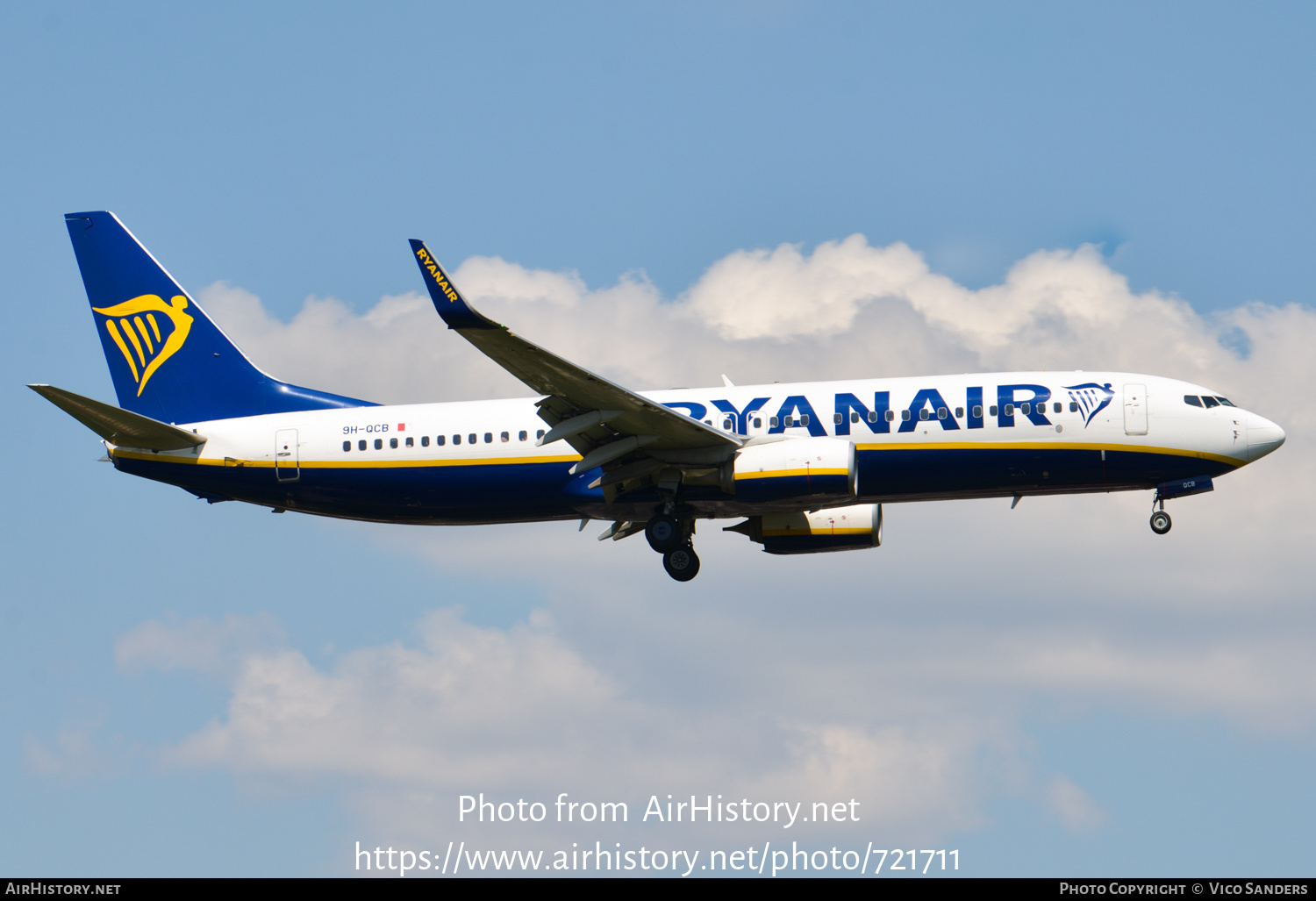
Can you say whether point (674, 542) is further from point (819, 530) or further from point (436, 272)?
point (436, 272)

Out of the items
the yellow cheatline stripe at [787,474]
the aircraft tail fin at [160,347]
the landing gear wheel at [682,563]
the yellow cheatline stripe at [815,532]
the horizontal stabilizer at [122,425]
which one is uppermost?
the aircraft tail fin at [160,347]

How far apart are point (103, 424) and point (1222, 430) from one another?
3078 cm

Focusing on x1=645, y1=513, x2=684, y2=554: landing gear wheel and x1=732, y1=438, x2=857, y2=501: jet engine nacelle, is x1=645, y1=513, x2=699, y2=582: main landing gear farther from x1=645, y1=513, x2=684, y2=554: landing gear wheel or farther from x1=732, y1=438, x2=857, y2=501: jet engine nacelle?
x1=732, y1=438, x2=857, y2=501: jet engine nacelle

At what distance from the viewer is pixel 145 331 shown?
45.2 m

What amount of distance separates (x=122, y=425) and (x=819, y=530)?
66.8ft

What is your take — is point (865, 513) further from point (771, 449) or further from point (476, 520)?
point (476, 520)

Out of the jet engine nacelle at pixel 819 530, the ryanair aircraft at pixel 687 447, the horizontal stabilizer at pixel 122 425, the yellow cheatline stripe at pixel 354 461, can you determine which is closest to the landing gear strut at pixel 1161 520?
the ryanair aircraft at pixel 687 447

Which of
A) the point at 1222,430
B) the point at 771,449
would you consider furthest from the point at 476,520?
the point at 1222,430

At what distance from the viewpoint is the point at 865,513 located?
43.1 m

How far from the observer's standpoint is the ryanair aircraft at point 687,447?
3775 cm

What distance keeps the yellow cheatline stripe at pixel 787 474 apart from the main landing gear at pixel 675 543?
9.63 feet

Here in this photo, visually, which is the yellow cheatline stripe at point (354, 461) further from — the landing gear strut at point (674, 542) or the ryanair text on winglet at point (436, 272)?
the ryanair text on winglet at point (436, 272)

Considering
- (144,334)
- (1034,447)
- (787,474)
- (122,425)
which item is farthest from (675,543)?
(144,334)

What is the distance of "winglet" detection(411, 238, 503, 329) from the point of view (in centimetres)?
3120
